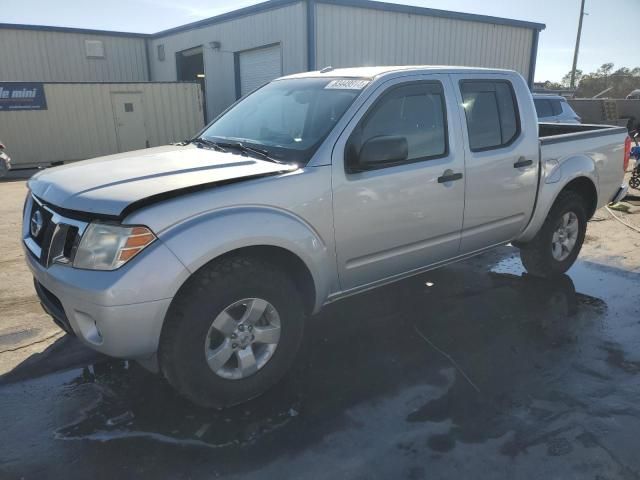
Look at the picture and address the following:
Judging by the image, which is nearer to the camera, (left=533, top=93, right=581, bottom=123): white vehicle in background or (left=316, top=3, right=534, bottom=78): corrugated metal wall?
(left=533, top=93, right=581, bottom=123): white vehicle in background

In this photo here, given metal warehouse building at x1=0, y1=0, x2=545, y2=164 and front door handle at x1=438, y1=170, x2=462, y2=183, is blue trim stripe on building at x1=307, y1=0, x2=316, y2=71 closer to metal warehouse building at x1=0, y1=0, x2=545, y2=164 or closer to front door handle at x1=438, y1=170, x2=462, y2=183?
metal warehouse building at x1=0, y1=0, x2=545, y2=164

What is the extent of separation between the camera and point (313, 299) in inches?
124

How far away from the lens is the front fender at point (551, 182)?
4.43 meters

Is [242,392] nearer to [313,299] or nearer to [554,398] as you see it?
[313,299]

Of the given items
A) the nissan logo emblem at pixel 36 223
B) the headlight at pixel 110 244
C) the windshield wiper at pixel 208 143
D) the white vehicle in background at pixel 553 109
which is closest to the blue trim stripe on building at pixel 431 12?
the white vehicle in background at pixel 553 109

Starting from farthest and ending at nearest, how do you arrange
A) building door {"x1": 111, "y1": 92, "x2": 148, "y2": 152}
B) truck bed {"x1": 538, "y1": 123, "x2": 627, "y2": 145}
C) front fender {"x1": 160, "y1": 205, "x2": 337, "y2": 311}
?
1. building door {"x1": 111, "y1": 92, "x2": 148, "y2": 152}
2. truck bed {"x1": 538, "y1": 123, "x2": 627, "y2": 145}
3. front fender {"x1": 160, "y1": 205, "x2": 337, "y2": 311}

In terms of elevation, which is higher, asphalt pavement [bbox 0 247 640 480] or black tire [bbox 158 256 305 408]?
black tire [bbox 158 256 305 408]

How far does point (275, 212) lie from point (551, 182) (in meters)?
2.88

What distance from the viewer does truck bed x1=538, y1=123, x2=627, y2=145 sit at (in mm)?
4535

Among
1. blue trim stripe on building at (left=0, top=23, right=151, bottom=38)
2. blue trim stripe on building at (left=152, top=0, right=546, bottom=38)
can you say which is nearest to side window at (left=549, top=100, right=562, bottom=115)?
blue trim stripe on building at (left=152, top=0, right=546, bottom=38)

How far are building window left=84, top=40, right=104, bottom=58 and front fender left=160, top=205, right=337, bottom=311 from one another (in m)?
21.5

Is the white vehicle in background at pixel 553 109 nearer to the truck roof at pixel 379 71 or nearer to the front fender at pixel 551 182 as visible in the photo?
the front fender at pixel 551 182

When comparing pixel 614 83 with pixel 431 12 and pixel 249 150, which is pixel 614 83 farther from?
pixel 249 150

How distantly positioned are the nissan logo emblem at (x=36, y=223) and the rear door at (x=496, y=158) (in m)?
2.87
